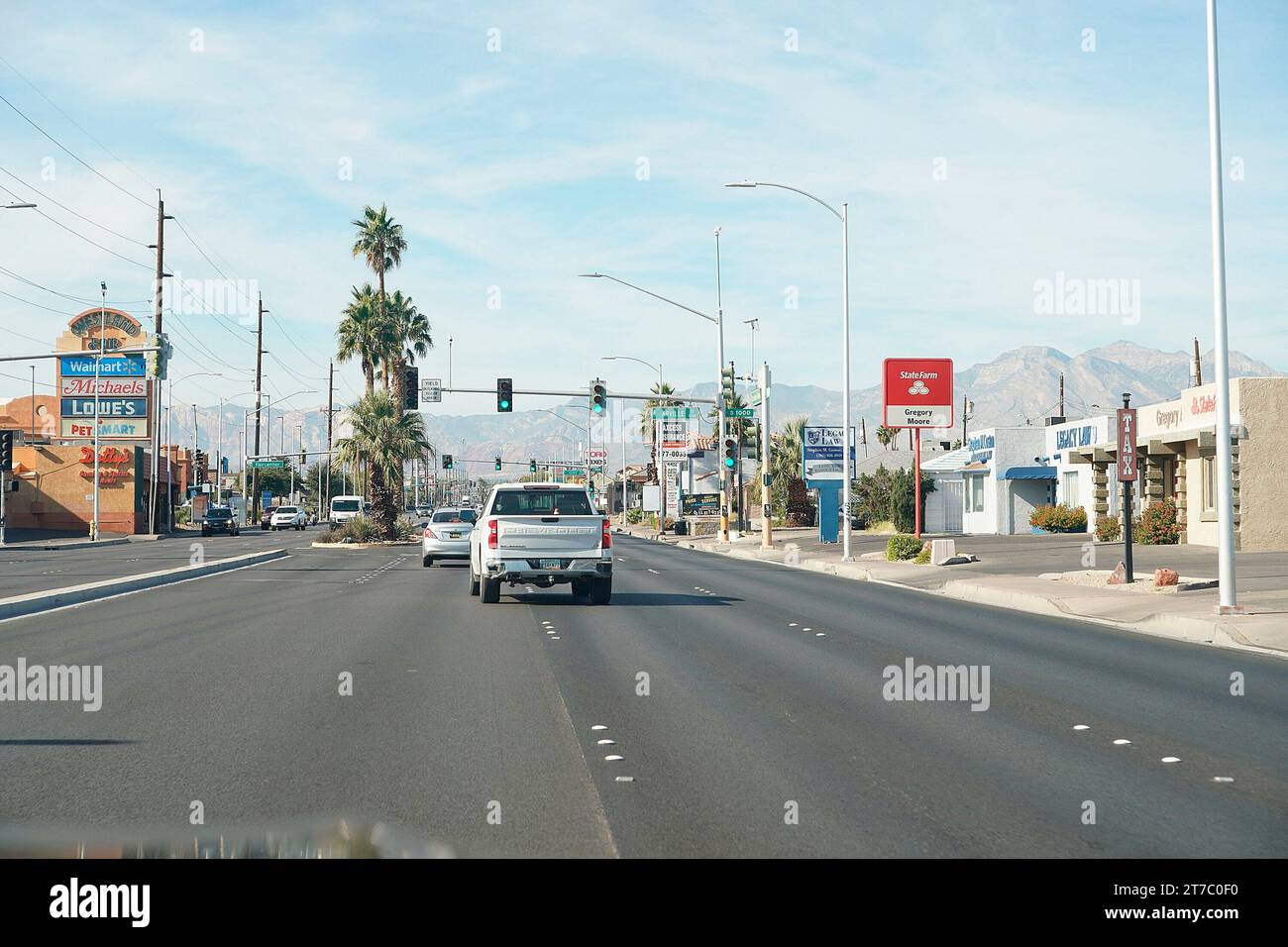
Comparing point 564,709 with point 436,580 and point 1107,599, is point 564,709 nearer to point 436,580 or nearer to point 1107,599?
point 1107,599

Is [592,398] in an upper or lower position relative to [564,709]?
upper

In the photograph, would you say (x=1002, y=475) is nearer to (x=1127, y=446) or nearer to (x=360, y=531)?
(x=360, y=531)

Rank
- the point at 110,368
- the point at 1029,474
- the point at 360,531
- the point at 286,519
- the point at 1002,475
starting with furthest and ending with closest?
the point at 286,519, the point at 110,368, the point at 1002,475, the point at 1029,474, the point at 360,531

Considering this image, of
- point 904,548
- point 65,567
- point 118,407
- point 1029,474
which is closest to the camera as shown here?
point 65,567

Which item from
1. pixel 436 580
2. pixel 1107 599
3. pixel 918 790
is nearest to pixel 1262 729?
pixel 918 790

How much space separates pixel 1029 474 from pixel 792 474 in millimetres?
27886

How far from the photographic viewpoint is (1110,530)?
45.1 m

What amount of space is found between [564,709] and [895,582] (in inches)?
787

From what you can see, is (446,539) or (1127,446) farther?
(446,539)

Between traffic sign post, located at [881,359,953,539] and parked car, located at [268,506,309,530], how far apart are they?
57.3 meters

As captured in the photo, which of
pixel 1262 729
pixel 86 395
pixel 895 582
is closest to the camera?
pixel 1262 729

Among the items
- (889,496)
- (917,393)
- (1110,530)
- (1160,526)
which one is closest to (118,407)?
(889,496)
